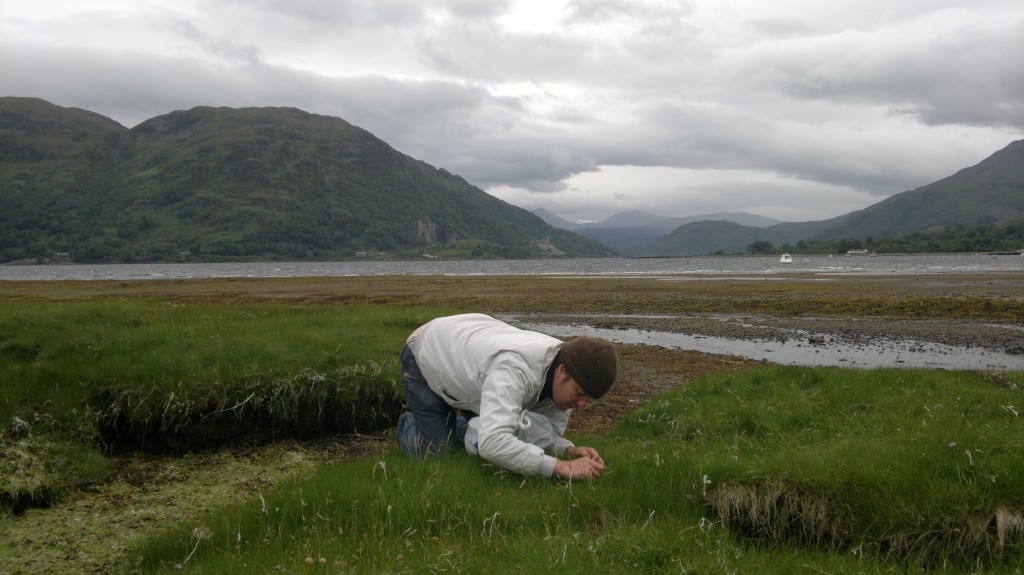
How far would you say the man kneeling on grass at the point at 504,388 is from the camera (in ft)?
18.5

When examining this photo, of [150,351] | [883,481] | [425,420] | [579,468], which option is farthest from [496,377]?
[150,351]

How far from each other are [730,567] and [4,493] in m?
8.63

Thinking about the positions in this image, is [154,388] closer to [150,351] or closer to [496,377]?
[150,351]

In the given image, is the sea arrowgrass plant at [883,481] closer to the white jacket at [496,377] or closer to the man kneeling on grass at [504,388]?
the man kneeling on grass at [504,388]

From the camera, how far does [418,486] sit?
598 cm

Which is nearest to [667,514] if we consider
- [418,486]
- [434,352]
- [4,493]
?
[418,486]

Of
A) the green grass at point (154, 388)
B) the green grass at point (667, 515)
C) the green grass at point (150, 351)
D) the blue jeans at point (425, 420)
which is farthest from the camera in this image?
the green grass at point (150, 351)

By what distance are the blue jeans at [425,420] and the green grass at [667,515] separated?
322mm

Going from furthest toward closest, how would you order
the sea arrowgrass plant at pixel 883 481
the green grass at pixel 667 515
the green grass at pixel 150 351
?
1. the green grass at pixel 150 351
2. the sea arrowgrass plant at pixel 883 481
3. the green grass at pixel 667 515

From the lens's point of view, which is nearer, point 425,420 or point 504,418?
point 504,418

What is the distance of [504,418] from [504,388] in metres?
0.28

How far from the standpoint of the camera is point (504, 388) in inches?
222

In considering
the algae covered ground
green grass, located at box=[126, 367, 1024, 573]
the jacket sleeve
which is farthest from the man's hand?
the algae covered ground

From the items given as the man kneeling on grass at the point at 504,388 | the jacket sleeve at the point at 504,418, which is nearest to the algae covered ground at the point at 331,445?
the man kneeling on grass at the point at 504,388
